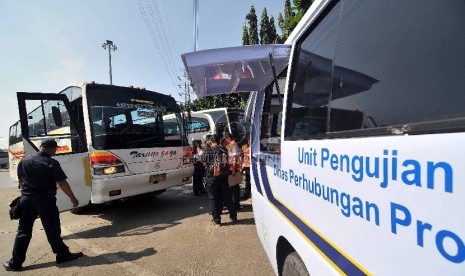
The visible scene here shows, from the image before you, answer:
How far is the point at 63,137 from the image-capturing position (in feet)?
18.9

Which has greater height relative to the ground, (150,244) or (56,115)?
(56,115)

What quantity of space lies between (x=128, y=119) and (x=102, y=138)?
2.38 feet

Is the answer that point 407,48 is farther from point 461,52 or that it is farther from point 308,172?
point 308,172

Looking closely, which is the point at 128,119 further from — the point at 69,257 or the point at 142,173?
the point at 69,257

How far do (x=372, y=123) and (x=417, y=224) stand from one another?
0.48 m

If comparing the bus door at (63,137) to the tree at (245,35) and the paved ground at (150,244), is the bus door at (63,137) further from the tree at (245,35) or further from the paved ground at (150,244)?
the tree at (245,35)

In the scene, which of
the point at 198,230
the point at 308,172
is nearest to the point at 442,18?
the point at 308,172

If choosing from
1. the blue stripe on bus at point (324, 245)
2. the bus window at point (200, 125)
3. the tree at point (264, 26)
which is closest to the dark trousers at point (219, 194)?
the blue stripe on bus at point (324, 245)

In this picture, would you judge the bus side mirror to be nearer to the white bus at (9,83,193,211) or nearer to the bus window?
the white bus at (9,83,193,211)

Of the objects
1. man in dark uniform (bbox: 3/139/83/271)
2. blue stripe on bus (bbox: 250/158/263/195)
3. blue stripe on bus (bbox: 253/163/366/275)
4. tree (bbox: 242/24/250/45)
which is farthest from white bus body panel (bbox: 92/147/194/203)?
tree (bbox: 242/24/250/45)

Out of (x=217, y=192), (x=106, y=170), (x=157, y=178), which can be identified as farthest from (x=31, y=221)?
(x=217, y=192)

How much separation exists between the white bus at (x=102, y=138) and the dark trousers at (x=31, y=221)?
3.22 feet

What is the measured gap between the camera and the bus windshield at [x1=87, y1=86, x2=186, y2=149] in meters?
6.00

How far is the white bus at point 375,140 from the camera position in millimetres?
941
